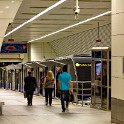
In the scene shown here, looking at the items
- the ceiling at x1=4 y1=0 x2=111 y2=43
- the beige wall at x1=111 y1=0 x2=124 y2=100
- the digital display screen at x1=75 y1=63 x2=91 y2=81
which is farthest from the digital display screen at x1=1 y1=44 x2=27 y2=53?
the beige wall at x1=111 y1=0 x2=124 y2=100

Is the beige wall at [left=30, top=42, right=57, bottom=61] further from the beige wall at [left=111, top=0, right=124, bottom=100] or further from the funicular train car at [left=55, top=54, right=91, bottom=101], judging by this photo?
the beige wall at [left=111, top=0, right=124, bottom=100]

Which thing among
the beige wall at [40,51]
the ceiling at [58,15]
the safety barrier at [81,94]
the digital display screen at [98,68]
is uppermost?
the ceiling at [58,15]

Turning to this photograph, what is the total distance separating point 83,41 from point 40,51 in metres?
12.2

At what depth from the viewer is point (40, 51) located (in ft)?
143

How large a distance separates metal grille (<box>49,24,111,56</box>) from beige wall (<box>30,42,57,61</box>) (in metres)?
2.65

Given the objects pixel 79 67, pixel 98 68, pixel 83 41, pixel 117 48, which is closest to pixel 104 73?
pixel 98 68

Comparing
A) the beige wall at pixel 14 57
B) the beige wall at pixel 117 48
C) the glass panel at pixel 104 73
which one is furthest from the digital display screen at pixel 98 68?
the beige wall at pixel 14 57

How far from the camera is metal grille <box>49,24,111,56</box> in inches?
1100

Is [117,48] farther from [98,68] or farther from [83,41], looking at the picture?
[83,41]

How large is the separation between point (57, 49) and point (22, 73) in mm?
6133

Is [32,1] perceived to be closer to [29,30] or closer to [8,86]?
[29,30]

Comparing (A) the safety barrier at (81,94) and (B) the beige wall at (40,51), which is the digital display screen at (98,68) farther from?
(B) the beige wall at (40,51)

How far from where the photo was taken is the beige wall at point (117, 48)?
11594mm

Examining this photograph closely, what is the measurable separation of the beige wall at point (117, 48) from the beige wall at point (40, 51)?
31.2m
